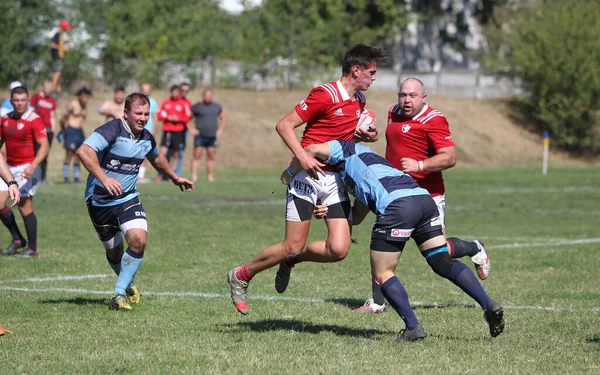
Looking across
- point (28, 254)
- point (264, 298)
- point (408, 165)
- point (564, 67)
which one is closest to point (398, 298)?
point (408, 165)

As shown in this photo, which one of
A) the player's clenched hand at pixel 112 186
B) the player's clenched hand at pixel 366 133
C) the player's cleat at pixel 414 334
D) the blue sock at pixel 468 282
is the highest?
the player's clenched hand at pixel 366 133

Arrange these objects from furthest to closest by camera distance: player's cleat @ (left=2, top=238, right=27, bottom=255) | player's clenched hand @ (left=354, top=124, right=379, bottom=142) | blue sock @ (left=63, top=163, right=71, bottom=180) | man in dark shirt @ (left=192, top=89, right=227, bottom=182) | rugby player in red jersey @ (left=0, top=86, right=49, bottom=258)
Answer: man in dark shirt @ (left=192, top=89, right=227, bottom=182), blue sock @ (left=63, top=163, right=71, bottom=180), player's cleat @ (left=2, top=238, right=27, bottom=255), rugby player in red jersey @ (left=0, top=86, right=49, bottom=258), player's clenched hand @ (left=354, top=124, right=379, bottom=142)

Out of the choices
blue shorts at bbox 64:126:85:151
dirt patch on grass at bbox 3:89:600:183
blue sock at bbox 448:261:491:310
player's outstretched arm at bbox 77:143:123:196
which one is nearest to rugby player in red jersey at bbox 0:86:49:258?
player's outstretched arm at bbox 77:143:123:196

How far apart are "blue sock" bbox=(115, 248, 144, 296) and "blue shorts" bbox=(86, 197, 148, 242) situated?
9.1 inches

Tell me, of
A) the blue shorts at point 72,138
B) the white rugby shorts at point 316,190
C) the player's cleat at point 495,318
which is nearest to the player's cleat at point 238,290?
the white rugby shorts at point 316,190

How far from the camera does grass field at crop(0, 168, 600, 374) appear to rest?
6434 millimetres

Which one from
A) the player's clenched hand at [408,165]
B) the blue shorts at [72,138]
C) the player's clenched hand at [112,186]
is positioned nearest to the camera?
the player's clenched hand at [408,165]

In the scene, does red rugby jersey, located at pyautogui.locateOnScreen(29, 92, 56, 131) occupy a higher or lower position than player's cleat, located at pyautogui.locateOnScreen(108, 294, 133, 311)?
higher

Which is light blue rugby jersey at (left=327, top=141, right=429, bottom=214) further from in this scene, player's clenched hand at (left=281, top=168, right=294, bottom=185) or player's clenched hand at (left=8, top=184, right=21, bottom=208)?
player's clenched hand at (left=8, top=184, right=21, bottom=208)

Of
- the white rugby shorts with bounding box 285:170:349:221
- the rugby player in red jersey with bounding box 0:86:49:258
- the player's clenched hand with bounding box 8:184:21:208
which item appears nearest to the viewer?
the white rugby shorts with bounding box 285:170:349:221

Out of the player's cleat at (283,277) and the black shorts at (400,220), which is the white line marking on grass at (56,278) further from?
the black shorts at (400,220)

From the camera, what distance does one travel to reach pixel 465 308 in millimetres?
8789

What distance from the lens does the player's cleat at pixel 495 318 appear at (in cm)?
686

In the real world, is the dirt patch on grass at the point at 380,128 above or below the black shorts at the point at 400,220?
below
